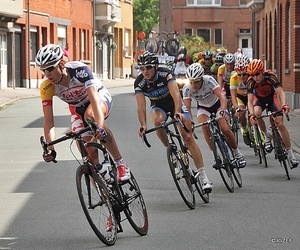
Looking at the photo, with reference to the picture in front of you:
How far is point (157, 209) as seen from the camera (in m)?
11.6

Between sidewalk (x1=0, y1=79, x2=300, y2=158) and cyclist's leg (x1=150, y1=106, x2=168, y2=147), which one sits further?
sidewalk (x1=0, y1=79, x2=300, y2=158)

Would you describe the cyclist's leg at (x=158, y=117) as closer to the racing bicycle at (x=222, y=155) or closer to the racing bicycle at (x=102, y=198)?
the racing bicycle at (x=222, y=155)

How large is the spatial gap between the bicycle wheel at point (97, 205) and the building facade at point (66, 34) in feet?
121

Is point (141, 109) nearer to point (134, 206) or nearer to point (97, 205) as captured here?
point (134, 206)

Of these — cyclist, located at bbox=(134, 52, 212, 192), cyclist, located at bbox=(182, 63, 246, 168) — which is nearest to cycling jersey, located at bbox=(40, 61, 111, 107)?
cyclist, located at bbox=(134, 52, 212, 192)

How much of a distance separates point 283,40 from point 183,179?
25.2 metres

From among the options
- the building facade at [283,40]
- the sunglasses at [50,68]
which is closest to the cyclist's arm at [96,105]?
the sunglasses at [50,68]

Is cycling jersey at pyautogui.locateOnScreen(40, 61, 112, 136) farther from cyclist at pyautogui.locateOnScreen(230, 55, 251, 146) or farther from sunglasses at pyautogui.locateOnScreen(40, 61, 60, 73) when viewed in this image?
cyclist at pyautogui.locateOnScreen(230, 55, 251, 146)

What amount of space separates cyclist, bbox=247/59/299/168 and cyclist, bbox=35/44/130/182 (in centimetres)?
492

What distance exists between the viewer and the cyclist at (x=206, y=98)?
509 inches

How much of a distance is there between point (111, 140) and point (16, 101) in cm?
2885

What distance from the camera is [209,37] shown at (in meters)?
81.0

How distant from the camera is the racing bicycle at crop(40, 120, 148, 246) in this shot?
8.91 metres

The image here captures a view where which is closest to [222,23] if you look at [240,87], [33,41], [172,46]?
[33,41]
